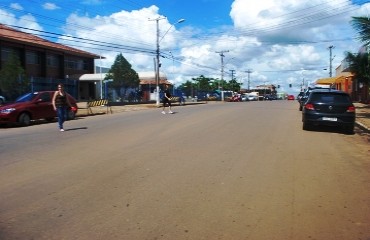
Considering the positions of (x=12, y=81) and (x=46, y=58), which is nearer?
(x=12, y=81)

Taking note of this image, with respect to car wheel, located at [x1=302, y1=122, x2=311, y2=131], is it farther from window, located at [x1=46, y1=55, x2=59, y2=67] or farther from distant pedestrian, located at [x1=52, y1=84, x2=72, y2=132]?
window, located at [x1=46, y1=55, x2=59, y2=67]

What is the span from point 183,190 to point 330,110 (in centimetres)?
1029

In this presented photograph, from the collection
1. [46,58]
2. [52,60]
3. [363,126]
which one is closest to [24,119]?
[363,126]

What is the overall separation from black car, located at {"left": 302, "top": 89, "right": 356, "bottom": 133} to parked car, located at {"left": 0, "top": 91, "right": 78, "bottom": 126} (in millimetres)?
11680

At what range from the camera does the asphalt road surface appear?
Answer: 16.5 feet

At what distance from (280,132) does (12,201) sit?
10849 millimetres

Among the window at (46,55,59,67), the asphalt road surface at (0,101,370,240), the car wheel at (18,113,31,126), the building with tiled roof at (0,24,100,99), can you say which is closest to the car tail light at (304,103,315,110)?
the asphalt road surface at (0,101,370,240)

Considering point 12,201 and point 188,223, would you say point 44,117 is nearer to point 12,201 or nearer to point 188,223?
point 12,201

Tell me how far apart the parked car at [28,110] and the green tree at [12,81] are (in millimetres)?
9018

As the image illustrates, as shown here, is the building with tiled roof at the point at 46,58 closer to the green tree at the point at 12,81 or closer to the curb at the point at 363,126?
the green tree at the point at 12,81

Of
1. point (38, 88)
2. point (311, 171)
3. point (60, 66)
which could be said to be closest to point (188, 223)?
point (311, 171)

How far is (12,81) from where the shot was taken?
93.5ft

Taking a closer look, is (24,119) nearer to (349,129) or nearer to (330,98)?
(330,98)

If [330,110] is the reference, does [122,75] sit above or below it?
above
